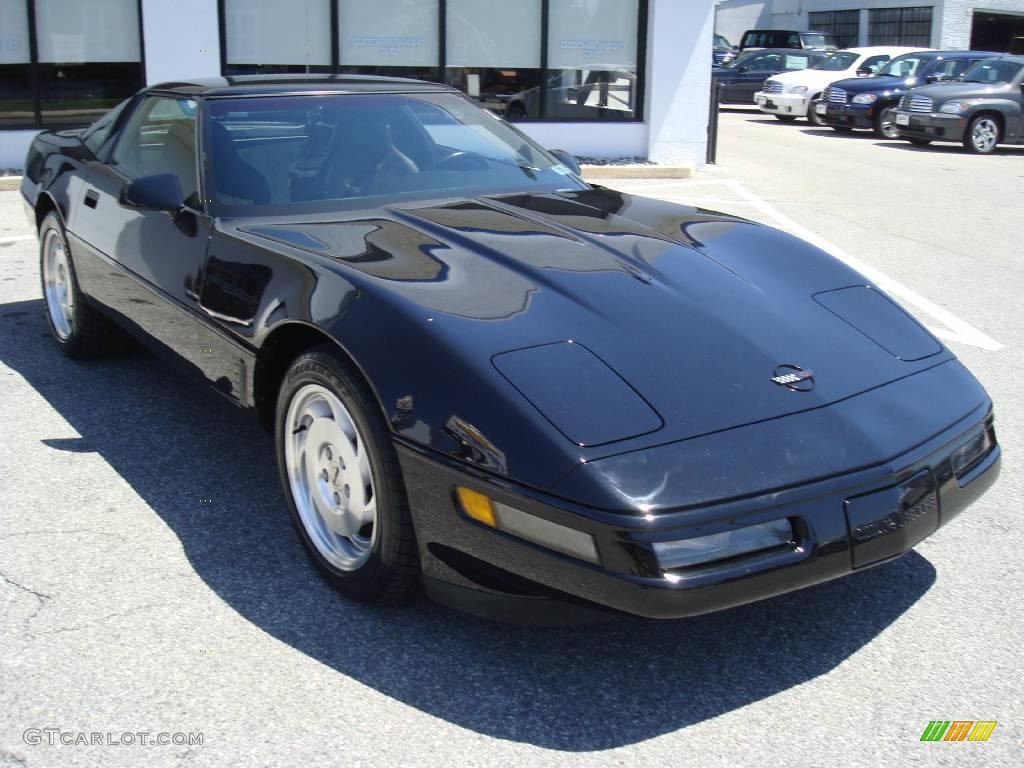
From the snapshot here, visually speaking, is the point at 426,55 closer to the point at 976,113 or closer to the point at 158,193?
the point at 976,113

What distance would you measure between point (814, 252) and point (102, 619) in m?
2.57

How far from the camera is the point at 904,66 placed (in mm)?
21047

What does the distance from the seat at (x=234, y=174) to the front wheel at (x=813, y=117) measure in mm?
18338

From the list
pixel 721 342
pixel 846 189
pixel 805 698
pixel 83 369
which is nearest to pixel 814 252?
pixel 721 342

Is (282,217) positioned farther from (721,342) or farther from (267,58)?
(267,58)

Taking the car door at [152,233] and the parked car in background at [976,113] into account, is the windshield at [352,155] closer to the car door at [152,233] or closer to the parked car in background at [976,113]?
the car door at [152,233]

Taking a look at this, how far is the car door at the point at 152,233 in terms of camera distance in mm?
3979

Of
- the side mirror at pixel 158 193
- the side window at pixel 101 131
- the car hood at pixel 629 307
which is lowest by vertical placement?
Answer: the car hood at pixel 629 307

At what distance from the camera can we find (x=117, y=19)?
1231 cm

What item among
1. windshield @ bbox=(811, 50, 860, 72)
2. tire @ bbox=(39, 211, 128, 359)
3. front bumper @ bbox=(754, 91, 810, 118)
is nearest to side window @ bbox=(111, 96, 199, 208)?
tire @ bbox=(39, 211, 128, 359)

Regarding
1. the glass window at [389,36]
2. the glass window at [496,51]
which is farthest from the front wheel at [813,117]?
the glass window at [389,36]

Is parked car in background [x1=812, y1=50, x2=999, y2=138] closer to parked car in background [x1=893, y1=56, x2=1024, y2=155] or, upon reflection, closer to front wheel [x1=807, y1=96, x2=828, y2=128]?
front wheel [x1=807, y1=96, x2=828, y2=128]

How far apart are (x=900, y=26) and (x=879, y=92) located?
18.6 meters

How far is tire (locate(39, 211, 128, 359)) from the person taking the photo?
5184 millimetres
